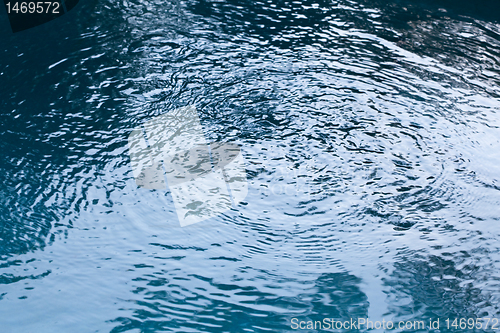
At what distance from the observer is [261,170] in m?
3.54

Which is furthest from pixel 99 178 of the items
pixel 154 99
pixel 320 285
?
pixel 320 285

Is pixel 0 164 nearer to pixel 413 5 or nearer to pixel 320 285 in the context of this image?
pixel 320 285

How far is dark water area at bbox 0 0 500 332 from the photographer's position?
2666 mm

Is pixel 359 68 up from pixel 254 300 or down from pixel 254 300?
up

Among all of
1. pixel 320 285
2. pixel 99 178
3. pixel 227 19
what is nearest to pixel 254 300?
pixel 320 285

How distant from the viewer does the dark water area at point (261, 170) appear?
105 inches

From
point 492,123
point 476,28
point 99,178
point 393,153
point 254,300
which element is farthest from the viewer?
point 476,28

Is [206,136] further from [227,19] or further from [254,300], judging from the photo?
[227,19]

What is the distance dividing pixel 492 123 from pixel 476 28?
6.33 ft

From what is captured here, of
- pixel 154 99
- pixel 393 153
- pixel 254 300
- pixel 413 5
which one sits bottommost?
pixel 254 300

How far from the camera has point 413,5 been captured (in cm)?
580

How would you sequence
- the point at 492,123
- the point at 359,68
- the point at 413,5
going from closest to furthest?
the point at 492,123 < the point at 359,68 < the point at 413,5

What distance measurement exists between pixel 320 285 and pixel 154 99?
245 cm

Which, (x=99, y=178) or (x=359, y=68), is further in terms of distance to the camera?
(x=359, y=68)
